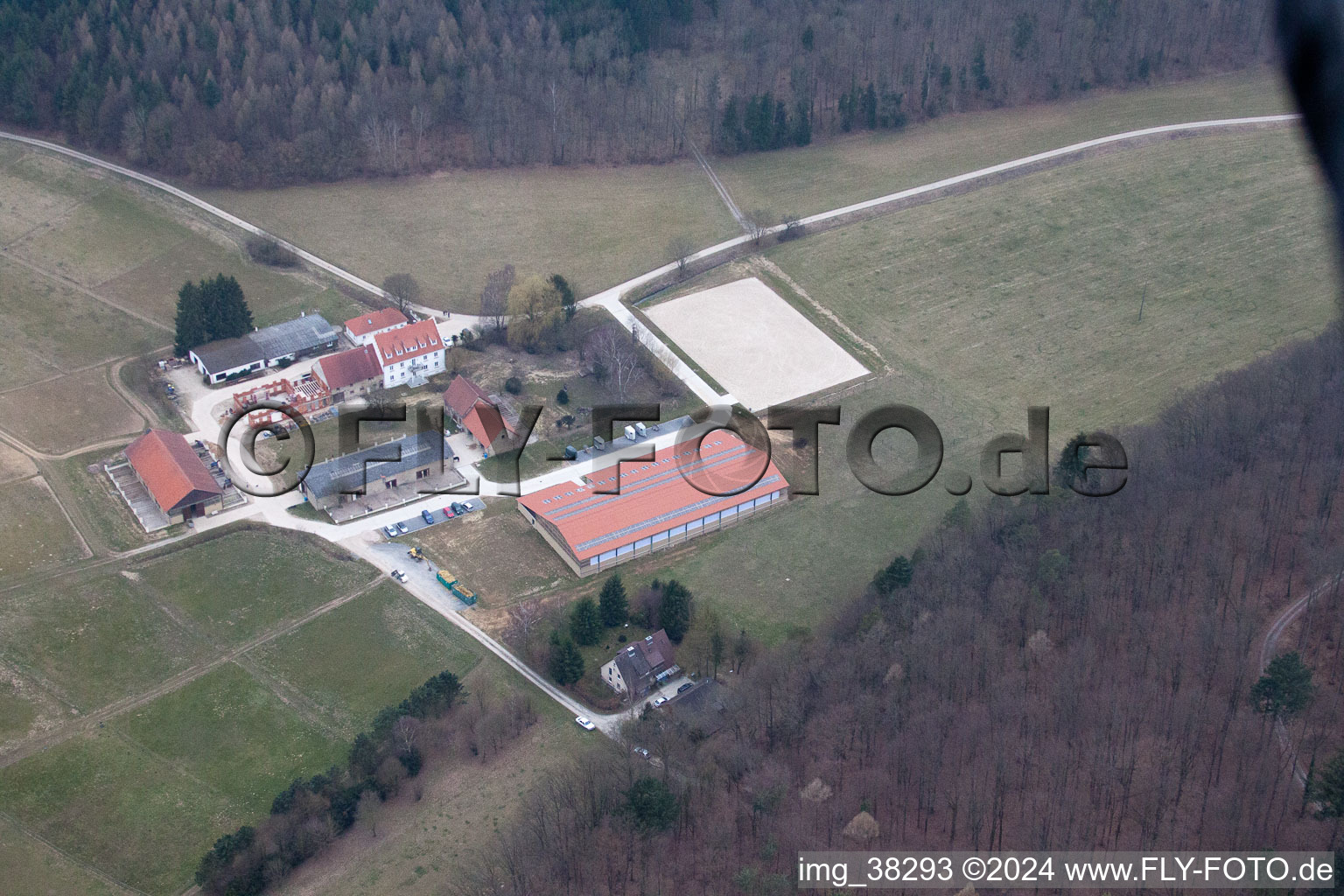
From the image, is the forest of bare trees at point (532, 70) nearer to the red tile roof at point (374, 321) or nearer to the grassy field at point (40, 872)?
the red tile roof at point (374, 321)

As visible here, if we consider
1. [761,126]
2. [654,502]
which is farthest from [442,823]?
[761,126]

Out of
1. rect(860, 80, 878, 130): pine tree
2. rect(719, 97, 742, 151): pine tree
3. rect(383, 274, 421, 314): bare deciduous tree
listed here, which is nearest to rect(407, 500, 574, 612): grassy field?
rect(383, 274, 421, 314): bare deciduous tree

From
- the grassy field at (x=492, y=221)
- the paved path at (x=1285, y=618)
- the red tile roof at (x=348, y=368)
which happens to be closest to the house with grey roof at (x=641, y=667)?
the paved path at (x=1285, y=618)

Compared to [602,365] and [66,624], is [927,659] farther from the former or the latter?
[66,624]

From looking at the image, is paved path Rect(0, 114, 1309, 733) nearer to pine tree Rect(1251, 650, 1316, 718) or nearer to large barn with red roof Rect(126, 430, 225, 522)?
large barn with red roof Rect(126, 430, 225, 522)

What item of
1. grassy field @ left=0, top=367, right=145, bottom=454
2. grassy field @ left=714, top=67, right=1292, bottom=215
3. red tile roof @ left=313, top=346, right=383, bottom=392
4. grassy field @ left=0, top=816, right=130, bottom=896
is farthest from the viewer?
grassy field @ left=714, top=67, right=1292, bottom=215

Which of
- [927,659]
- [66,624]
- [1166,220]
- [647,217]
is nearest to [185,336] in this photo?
[66,624]

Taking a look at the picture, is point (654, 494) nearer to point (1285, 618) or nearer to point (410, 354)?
point (410, 354)
